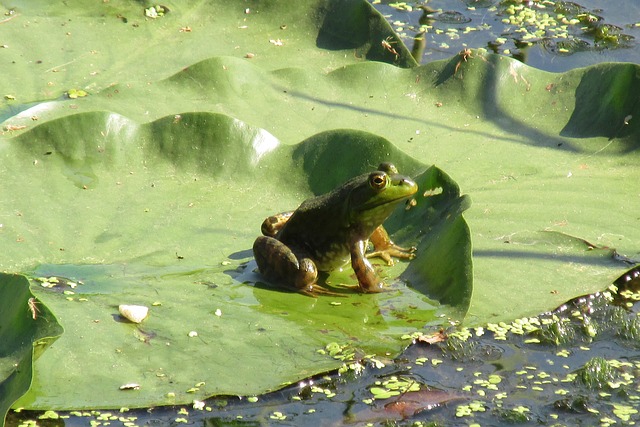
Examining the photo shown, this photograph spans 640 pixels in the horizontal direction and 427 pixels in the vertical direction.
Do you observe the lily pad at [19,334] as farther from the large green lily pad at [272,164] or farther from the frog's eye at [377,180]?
the frog's eye at [377,180]

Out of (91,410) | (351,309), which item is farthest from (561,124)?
(91,410)

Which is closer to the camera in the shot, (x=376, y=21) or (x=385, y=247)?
(x=385, y=247)

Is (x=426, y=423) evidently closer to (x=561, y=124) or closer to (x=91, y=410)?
(x=91, y=410)

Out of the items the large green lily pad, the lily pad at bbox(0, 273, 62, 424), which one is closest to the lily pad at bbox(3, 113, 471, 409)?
the large green lily pad

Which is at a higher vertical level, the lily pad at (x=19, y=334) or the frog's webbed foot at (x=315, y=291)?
the lily pad at (x=19, y=334)

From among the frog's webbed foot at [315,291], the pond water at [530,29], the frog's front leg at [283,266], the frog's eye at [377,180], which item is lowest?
the frog's webbed foot at [315,291]

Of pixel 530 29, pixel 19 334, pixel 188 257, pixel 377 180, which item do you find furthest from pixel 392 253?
Answer: pixel 530 29

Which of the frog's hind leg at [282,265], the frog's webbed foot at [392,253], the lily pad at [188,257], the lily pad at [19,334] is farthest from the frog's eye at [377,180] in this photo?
the lily pad at [19,334]

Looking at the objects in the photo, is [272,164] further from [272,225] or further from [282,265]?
[282,265]
